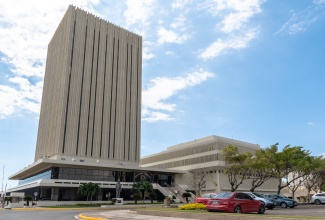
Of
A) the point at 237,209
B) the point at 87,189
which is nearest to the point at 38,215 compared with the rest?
the point at 237,209

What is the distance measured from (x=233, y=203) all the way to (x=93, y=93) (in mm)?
59822

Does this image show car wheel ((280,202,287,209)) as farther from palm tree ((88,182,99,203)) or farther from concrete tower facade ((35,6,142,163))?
concrete tower facade ((35,6,142,163))

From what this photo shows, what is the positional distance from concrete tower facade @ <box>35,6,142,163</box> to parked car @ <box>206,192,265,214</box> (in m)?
52.3

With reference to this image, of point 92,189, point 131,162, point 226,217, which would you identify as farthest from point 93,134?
point 226,217

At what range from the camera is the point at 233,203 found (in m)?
20.1

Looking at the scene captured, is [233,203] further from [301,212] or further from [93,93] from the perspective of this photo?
[93,93]

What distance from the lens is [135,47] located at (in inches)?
3433

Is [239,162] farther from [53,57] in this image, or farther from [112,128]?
[53,57]

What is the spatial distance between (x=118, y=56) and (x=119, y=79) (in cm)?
663

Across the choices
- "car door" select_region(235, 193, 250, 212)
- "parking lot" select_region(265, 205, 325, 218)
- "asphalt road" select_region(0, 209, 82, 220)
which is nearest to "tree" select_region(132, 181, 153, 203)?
"asphalt road" select_region(0, 209, 82, 220)

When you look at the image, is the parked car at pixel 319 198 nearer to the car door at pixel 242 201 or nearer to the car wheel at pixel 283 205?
the car wheel at pixel 283 205

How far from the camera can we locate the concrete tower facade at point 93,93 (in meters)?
70.6

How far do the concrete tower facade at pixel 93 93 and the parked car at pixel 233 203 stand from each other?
5231 cm

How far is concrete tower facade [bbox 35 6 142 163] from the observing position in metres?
70.6
